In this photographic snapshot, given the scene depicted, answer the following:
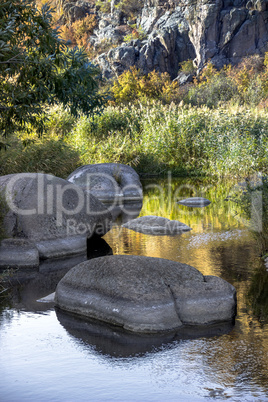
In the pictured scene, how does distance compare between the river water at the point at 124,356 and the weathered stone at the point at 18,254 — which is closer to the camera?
the river water at the point at 124,356

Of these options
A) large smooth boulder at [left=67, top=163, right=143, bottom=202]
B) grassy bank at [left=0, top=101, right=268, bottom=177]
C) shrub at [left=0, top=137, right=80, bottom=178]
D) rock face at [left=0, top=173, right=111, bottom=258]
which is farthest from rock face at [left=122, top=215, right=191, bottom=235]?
grassy bank at [left=0, top=101, right=268, bottom=177]

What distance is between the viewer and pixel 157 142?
56.9ft

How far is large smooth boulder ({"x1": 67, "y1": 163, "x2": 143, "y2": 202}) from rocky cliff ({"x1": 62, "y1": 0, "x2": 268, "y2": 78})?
31.9 m

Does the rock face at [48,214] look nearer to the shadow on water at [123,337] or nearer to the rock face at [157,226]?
the rock face at [157,226]

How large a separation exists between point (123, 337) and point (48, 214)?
3265 millimetres

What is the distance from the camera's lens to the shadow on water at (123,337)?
4293 millimetres

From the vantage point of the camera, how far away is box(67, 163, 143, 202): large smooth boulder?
1238cm

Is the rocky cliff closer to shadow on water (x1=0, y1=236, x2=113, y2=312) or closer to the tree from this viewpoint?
the tree

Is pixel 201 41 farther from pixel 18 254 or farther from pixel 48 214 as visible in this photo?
pixel 18 254

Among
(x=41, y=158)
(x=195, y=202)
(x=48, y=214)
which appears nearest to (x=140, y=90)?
(x=41, y=158)

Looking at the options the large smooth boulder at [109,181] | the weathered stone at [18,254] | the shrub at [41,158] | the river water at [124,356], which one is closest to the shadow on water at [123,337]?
the river water at [124,356]

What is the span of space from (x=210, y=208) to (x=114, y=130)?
326 inches

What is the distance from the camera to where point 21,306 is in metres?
5.37

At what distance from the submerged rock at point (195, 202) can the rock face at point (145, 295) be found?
6.41 meters
